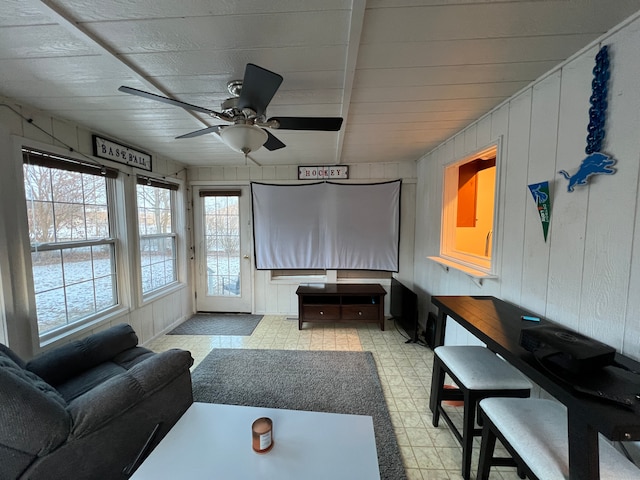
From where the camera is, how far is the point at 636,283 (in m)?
1.00

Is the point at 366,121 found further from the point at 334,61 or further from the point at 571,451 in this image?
the point at 571,451

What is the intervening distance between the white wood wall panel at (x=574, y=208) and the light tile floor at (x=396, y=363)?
101cm

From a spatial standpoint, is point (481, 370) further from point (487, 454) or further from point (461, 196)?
point (461, 196)

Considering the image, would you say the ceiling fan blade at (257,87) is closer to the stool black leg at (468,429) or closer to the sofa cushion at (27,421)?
the sofa cushion at (27,421)

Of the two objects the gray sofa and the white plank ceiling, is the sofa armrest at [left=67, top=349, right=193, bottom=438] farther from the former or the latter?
the white plank ceiling

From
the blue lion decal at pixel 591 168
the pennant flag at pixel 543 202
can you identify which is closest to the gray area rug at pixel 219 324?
the pennant flag at pixel 543 202

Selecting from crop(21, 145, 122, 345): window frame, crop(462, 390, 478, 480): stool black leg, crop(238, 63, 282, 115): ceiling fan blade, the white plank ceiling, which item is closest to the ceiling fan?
crop(238, 63, 282, 115): ceiling fan blade

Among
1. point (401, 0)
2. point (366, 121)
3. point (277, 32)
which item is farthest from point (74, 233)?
point (401, 0)

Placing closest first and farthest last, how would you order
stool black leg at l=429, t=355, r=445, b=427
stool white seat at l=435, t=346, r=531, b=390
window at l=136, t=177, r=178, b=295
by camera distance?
1. stool white seat at l=435, t=346, r=531, b=390
2. stool black leg at l=429, t=355, r=445, b=427
3. window at l=136, t=177, r=178, b=295

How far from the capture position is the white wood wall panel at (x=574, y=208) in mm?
1020

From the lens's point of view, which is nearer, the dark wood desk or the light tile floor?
the dark wood desk

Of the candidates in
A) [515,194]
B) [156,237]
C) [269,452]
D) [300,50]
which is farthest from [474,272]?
[156,237]

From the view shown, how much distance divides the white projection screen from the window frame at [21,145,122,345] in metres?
1.60

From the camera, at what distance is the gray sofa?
982 millimetres
